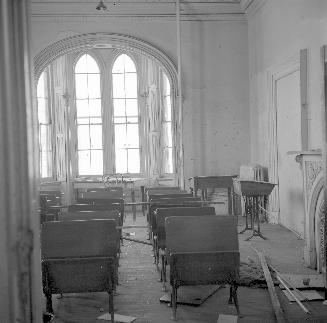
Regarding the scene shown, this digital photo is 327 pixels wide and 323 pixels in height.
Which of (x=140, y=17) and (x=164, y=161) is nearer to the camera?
(x=140, y=17)

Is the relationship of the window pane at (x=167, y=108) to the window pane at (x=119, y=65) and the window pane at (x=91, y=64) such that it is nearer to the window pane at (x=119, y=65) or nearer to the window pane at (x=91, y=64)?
the window pane at (x=119, y=65)

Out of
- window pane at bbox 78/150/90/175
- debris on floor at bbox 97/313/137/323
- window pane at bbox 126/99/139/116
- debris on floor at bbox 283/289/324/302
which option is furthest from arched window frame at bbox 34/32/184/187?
debris on floor at bbox 97/313/137/323

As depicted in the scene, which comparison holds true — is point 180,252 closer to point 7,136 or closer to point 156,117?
point 7,136

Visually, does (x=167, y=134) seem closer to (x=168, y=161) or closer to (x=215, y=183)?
(x=168, y=161)

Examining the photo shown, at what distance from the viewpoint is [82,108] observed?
12812mm

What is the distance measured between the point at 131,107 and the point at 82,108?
4.33ft

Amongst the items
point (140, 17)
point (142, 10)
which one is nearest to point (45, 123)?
point (140, 17)

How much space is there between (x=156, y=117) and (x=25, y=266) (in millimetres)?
11168

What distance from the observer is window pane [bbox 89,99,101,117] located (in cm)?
1282

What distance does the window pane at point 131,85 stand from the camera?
12867 mm

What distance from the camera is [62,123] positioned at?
1228 cm

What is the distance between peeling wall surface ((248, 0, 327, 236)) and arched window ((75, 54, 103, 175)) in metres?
4.29

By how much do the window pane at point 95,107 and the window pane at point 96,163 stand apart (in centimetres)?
101

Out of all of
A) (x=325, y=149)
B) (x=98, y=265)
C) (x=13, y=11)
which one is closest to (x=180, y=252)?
(x=98, y=265)
